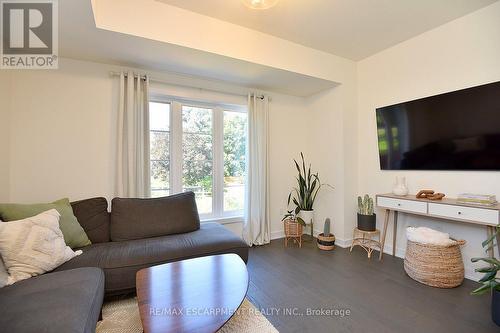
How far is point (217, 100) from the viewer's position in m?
3.26

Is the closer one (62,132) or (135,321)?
(135,321)

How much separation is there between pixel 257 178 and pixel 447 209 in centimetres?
214

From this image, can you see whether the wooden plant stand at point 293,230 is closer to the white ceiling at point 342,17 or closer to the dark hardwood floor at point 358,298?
the dark hardwood floor at point 358,298

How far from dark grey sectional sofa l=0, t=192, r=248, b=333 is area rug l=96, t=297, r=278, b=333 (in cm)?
14

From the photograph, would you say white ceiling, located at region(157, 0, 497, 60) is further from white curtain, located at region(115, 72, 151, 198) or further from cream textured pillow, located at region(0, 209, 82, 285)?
cream textured pillow, located at region(0, 209, 82, 285)

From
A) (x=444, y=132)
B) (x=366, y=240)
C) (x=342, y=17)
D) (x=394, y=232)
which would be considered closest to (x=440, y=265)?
(x=394, y=232)

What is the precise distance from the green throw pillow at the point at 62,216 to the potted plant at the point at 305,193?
8.54 ft

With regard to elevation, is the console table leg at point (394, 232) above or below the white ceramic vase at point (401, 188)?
below

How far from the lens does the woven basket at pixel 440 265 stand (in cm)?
213

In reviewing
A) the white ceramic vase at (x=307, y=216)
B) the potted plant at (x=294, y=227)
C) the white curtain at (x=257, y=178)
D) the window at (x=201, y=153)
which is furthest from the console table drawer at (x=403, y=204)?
the window at (x=201, y=153)

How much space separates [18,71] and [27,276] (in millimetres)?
2057

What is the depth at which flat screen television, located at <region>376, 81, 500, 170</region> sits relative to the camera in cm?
215

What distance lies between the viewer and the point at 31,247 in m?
1.54

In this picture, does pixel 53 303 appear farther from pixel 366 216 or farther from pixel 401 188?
pixel 401 188
